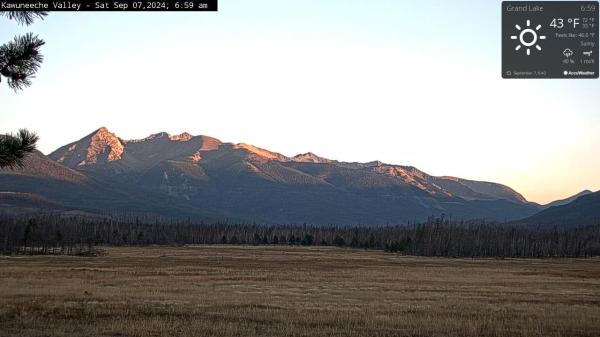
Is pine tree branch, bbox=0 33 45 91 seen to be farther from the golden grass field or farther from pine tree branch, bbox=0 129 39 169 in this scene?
the golden grass field

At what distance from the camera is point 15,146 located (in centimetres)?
1311

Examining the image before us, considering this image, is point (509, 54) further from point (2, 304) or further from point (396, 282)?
point (396, 282)

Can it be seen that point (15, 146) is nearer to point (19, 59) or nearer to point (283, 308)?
point (19, 59)

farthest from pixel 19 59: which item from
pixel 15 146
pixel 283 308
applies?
pixel 283 308

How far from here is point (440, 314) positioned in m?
38.2

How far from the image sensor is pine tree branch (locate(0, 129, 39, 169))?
13031mm

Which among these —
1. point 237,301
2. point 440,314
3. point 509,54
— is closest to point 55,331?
point 237,301
